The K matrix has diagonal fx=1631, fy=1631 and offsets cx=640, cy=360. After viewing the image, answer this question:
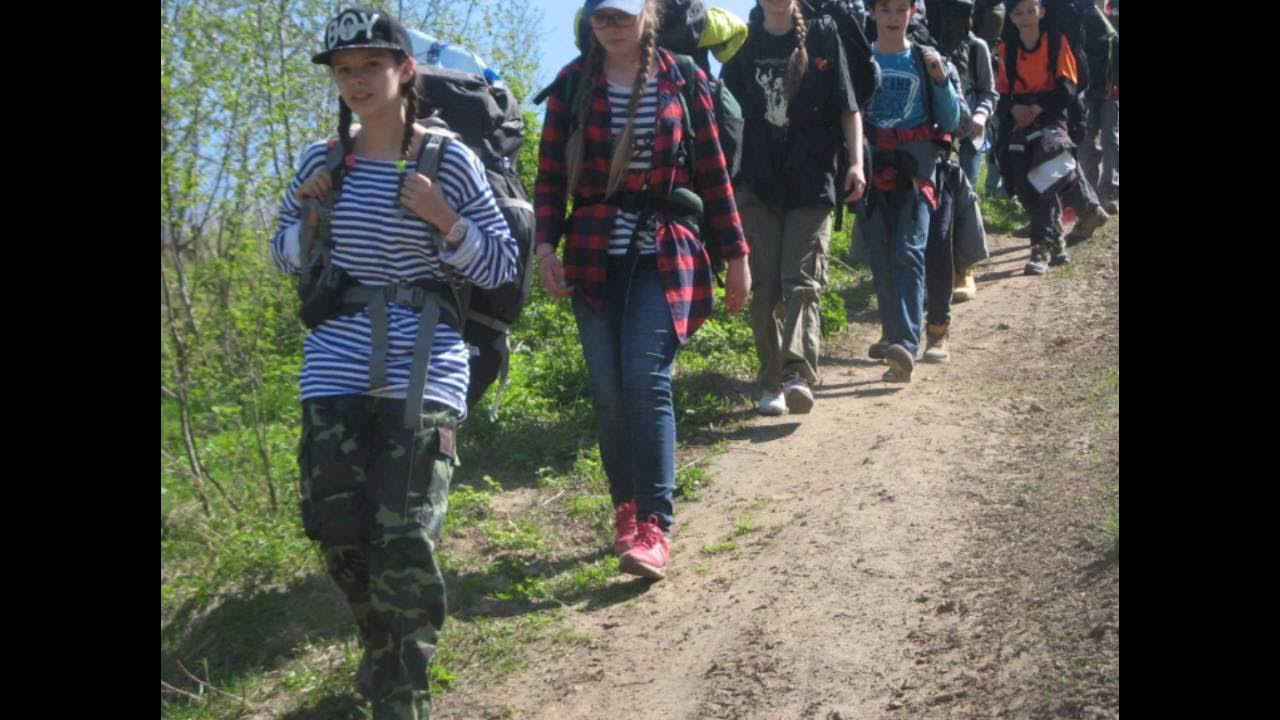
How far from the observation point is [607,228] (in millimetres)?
5828

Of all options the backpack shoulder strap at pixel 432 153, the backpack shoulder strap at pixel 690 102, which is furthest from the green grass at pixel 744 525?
the backpack shoulder strap at pixel 432 153

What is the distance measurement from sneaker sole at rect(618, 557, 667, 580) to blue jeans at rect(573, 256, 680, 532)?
165mm

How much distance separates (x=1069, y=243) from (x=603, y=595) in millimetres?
7620

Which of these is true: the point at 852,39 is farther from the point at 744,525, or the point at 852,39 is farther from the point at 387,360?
the point at 387,360

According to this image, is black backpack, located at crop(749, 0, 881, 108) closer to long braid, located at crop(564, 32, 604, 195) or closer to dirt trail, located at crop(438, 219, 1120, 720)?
dirt trail, located at crop(438, 219, 1120, 720)

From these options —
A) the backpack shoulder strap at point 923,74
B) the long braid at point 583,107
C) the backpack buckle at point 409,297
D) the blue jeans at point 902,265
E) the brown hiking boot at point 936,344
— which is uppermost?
the backpack shoulder strap at point 923,74

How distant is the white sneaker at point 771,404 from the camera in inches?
318

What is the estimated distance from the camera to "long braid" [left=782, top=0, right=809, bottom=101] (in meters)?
7.47

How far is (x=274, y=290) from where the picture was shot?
30.7 feet

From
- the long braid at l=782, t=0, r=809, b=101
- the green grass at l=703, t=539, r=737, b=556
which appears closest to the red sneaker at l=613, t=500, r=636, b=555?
the green grass at l=703, t=539, r=737, b=556

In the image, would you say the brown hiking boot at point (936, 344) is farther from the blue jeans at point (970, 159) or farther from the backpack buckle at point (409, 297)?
the backpack buckle at point (409, 297)

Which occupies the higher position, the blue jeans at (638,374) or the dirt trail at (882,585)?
the blue jeans at (638,374)

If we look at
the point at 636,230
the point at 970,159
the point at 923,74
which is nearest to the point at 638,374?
the point at 636,230

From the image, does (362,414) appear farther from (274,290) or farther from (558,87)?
(274,290)
